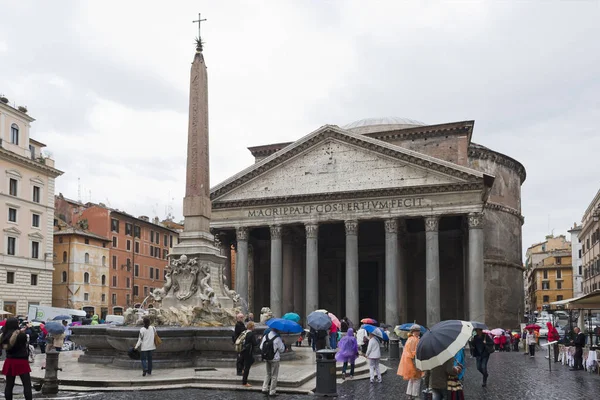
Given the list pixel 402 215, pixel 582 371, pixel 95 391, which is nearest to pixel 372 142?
pixel 402 215

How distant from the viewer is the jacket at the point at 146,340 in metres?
11.3

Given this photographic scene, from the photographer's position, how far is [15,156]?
115ft

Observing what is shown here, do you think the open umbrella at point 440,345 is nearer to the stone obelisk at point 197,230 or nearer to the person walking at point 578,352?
the stone obelisk at point 197,230

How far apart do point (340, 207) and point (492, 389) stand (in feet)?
64.6

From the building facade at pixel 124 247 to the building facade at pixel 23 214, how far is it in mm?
8474

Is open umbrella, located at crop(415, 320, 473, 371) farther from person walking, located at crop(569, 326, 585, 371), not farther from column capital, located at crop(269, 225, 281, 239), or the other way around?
column capital, located at crop(269, 225, 281, 239)

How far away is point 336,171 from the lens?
31.8 meters

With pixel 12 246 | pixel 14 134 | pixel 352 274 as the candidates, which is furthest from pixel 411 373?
pixel 14 134

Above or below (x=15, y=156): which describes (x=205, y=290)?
below

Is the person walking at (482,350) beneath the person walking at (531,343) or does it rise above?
above

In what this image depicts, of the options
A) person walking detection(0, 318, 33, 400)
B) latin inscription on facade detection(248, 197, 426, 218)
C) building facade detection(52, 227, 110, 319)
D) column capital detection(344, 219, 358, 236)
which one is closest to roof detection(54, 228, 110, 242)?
building facade detection(52, 227, 110, 319)

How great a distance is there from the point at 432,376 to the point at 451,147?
3068 cm

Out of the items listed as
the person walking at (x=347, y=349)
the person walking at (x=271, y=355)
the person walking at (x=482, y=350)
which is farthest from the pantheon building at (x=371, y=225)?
the person walking at (x=271, y=355)

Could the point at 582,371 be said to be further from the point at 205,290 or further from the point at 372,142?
the point at 372,142
